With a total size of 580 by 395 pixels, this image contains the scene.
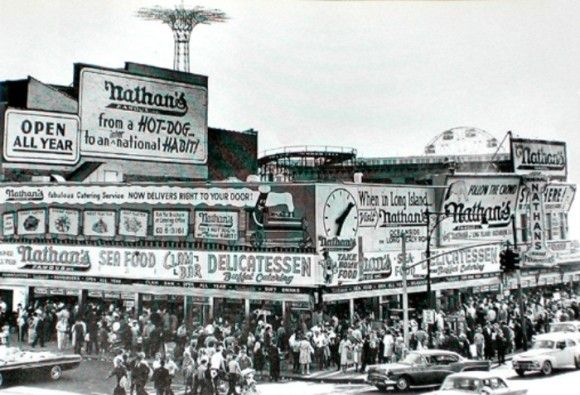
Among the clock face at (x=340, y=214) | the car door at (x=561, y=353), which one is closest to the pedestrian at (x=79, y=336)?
the clock face at (x=340, y=214)

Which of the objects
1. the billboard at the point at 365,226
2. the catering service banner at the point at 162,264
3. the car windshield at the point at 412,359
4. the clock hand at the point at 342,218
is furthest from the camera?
the clock hand at the point at 342,218

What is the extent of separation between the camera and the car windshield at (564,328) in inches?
740

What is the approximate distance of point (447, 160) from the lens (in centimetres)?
3919

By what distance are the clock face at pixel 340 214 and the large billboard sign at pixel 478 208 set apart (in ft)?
13.5

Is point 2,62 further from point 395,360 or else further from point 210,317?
point 395,360

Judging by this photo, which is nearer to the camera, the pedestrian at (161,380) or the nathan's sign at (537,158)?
the pedestrian at (161,380)

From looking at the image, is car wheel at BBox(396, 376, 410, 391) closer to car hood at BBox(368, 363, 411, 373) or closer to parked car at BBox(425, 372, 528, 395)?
car hood at BBox(368, 363, 411, 373)

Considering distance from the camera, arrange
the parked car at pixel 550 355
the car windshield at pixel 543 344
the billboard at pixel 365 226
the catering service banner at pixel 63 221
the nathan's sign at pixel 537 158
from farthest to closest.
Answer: the catering service banner at pixel 63 221
the nathan's sign at pixel 537 158
the billboard at pixel 365 226
the car windshield at pixel 543 344
the parked car at pixel 550 355

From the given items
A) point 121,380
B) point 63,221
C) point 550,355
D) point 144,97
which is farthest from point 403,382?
point 144,97

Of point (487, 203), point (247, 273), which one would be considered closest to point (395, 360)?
point (247, 273)

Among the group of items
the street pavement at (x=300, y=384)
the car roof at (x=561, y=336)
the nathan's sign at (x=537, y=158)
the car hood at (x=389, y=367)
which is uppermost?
the nathan's sign at (x=537, y=158)

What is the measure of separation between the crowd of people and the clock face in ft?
7.69

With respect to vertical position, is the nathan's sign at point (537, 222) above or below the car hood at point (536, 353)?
above

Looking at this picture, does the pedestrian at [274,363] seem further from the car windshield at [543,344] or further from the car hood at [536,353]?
the car windshield at [543,344]
